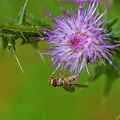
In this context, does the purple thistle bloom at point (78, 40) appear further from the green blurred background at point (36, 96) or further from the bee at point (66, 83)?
the green blurred background at point (36, 96)

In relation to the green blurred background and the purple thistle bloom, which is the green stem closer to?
the purple thistle bloom

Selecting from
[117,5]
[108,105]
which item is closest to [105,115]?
[108,105]

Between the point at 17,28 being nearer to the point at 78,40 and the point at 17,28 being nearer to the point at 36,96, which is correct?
the point at 78,40

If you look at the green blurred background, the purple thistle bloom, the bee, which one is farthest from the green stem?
the green blurred background

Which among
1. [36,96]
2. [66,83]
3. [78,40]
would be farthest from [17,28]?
[36,96]

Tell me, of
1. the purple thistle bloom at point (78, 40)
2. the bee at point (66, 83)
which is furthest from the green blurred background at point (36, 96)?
the purple thistle bloom at point (78, 40)

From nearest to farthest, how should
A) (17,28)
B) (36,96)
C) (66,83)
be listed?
(17,28) → (66,83) → (36,96)
